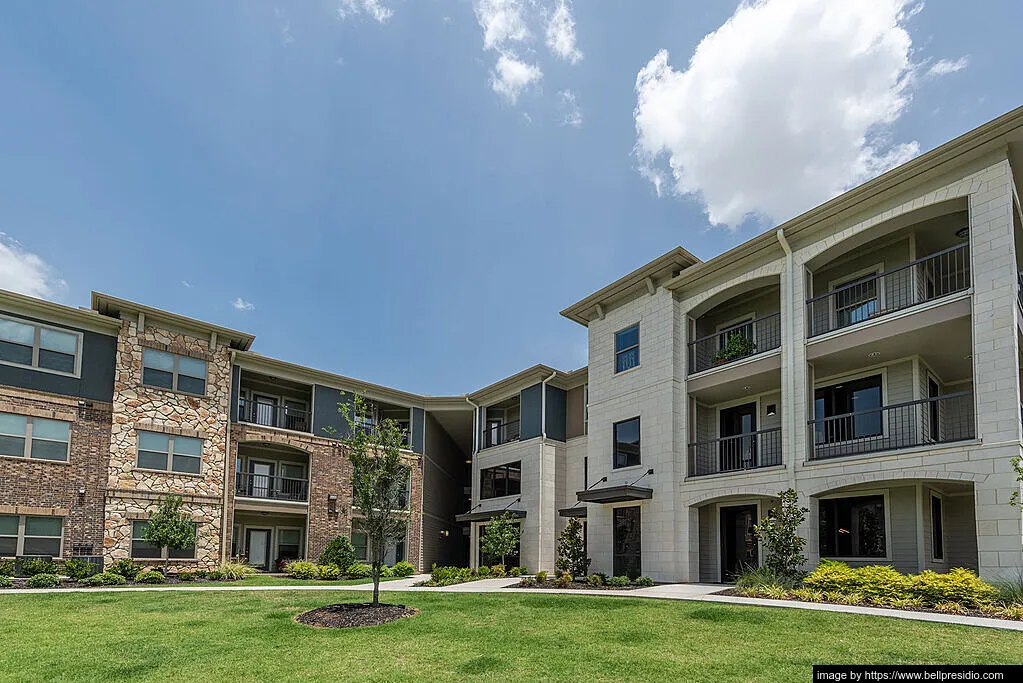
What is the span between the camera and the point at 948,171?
44.4ft

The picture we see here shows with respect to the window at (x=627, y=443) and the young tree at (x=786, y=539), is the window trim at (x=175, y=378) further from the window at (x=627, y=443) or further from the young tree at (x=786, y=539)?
the young tree at (x=786, y=539)

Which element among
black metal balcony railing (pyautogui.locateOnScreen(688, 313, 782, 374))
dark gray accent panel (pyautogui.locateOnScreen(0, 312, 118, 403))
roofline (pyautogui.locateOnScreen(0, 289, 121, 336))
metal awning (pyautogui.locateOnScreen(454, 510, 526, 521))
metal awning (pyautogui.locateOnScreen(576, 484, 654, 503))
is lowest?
metal awning (pyautogui.locateOnScreen(454, 510, 526, 521))

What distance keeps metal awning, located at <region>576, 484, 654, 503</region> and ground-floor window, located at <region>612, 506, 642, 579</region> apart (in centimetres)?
67

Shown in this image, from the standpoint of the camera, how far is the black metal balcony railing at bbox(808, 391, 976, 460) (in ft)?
48.9

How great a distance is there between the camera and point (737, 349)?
1842 centimetres

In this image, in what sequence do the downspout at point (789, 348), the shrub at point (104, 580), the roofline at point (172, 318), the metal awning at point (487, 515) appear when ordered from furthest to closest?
the metal awning at point (487, 515) → the roofline at point (172, 318) → the shrub at point (104, 580) → the downspout at point (789, 348)

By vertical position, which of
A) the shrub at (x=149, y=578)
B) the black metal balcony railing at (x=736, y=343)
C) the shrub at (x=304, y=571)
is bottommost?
the shrub at (x=304, y=571)

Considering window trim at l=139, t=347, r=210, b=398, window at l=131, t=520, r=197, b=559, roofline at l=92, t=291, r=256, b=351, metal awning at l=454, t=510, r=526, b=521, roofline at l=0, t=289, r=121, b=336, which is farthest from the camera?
metal awning at l=454, t=510, r=526, b=521

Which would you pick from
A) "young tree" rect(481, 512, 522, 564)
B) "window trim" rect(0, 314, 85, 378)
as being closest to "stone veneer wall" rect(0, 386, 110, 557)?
"window trim" rect(0, 314, 85, 378)

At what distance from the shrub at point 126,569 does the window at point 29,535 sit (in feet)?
5.40

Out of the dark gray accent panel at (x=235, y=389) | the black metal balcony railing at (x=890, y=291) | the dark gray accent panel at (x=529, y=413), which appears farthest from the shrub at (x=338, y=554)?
the black metal balcony railing at (x=890, y=291)

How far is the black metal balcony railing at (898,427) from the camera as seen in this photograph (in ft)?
48.9

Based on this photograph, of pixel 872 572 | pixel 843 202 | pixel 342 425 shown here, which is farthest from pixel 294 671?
pixel 342 425

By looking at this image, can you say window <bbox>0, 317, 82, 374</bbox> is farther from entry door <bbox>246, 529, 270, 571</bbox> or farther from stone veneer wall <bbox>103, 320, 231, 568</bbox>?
entry door <bbox>246, 529, 270, 571</bbox>
